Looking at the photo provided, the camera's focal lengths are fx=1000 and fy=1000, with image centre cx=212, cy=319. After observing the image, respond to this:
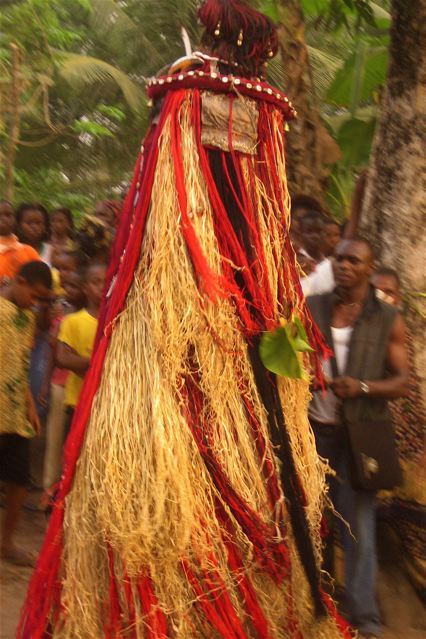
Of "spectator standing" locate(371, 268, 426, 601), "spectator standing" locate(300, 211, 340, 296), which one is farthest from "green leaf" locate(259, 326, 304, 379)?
"spectator standing" locate(300, 211, 340, 296)

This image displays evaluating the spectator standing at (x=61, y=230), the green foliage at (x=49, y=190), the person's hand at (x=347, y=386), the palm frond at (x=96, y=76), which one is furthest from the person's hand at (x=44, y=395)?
the palm frond at (x=96, y=76)

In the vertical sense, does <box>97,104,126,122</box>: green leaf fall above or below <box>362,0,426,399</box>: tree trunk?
above

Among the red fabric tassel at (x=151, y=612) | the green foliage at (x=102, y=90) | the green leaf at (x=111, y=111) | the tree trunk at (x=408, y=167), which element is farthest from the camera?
the green foliage at (x=102, y=90)

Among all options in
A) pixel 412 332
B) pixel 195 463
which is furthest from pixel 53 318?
pixel 195 463

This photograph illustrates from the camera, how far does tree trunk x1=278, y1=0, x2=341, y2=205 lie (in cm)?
686

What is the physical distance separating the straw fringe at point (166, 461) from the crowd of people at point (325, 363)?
40 cm

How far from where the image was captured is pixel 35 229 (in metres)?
7.20

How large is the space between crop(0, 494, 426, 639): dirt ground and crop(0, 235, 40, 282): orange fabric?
1.98m

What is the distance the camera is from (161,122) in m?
3.51

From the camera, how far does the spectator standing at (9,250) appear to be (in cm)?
653

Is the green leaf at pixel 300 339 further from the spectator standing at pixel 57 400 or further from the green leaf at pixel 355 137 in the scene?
the green leaf at pixel 355 137

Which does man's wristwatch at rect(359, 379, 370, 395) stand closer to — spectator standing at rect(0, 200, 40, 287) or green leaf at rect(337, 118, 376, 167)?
spectator standing at rect(0, 200, 40, 287)

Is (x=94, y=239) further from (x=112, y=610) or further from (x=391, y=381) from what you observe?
(x=112, y=610)

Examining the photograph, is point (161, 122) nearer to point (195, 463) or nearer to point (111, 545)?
point (195, 463)
